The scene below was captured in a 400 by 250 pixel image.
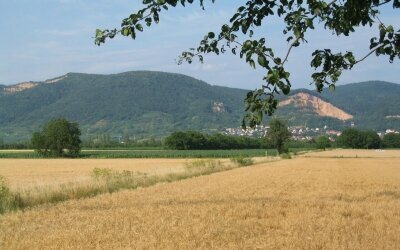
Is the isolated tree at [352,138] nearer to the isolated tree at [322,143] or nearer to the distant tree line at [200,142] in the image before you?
the isolated tree at [322,143]

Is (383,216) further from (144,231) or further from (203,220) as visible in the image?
(144,231)

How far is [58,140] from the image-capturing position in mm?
108688

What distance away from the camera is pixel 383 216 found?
16.6 meters

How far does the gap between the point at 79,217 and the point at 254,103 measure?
13992mm

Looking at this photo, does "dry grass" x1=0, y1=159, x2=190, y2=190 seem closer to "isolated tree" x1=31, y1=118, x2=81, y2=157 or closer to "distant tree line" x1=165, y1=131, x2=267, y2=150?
"isolated tree" x1=31, y1=118, x2=81, y2=157

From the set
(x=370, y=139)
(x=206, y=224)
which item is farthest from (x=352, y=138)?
(x=206, y=224)

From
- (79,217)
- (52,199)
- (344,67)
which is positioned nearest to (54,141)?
(52,199)

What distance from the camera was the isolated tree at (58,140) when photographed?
108438 mm

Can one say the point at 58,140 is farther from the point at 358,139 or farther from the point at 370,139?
the point at 370,139

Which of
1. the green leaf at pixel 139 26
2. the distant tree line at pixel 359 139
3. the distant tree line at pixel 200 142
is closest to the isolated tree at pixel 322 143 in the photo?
the distant tree line at pixel 359 139

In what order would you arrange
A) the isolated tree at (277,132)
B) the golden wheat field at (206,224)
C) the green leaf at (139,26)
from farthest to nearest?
the isolated tree at (277,132) < the golden wheat field at (206,224) < the green leaf at (139,26)

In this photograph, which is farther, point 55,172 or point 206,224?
point 55,172

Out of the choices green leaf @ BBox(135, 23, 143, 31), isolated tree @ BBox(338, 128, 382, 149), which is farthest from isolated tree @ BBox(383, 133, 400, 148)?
green leaf @ BBox(135, 23, 143, 31)

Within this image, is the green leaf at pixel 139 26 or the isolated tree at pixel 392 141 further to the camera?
the isolated tree at pixel 392 141
